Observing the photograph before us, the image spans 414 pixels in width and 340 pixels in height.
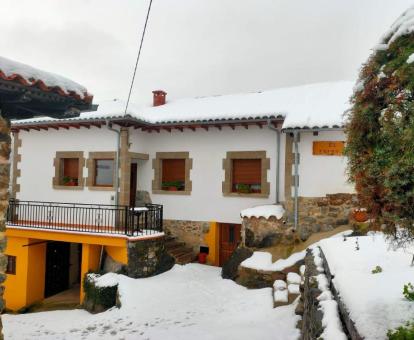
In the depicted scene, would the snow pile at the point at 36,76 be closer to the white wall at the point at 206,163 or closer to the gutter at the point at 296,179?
the gutter at the point at 296,179

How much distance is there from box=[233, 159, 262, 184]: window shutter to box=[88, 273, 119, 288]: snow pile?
504 cm

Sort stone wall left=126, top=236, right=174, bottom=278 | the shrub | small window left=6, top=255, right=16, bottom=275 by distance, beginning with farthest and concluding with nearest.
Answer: small window left=6, top=255, right=16, bottom=275 < stone wall left=126, top=236, right=174, bottom=278 < the shrub

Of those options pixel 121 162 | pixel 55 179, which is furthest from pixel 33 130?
pixel 121 162

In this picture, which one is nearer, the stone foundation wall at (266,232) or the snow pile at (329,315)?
the snow pile at (329,315)

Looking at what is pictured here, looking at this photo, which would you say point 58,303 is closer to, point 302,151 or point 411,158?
point 302,151

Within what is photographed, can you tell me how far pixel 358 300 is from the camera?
3.77 metres

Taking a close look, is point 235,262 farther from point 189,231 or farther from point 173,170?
point 173,170

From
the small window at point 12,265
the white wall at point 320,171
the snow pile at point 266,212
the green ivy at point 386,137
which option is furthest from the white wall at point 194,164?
the green ivy at point 386,137

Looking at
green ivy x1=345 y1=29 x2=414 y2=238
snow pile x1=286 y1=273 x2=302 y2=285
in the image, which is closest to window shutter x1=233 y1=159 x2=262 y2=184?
snow pile x1=286 y1=273 x2=302 y2=285

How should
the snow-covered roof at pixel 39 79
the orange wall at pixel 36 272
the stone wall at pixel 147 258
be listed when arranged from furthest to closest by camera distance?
the orange wall at pixel 36 272 → the stone wall at pixel 147 258 → the snow-covered roof at pixel 39 79

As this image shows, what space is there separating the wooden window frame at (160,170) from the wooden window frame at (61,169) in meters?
2.62

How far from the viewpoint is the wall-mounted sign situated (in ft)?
34.1

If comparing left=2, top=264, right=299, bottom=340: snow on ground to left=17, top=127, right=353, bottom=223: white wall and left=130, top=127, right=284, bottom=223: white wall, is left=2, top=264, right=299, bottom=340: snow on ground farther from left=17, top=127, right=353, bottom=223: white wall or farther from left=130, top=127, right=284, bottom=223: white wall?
left=17, top=127, right=353, bottom=223: white wall

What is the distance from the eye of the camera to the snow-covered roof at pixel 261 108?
34.4ft
